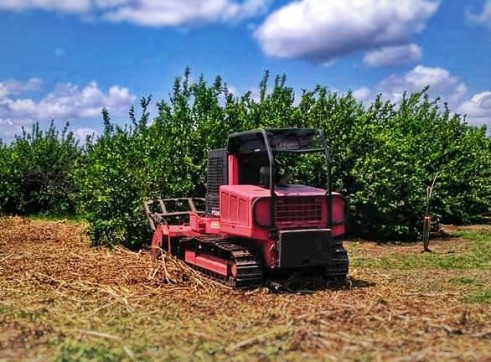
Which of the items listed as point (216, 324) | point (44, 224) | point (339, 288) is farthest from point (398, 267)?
point (44, 224)

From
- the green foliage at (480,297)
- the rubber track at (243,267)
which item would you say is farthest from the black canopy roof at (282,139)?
the green foliage at (480,297)

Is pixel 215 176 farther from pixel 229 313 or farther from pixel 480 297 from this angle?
pixel 480 297

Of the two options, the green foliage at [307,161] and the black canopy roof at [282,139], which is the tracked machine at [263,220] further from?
the green foliage at [307,161]

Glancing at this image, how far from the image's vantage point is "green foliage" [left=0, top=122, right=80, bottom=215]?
25766mm

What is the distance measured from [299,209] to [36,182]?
59.8 ft

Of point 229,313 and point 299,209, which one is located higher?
point 299,209

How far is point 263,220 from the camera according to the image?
993 cm

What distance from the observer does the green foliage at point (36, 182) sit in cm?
2577

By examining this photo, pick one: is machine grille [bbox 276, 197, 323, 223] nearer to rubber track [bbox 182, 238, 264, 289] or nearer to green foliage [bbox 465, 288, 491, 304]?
rubber track [bbox 182, 238, 264, 289]

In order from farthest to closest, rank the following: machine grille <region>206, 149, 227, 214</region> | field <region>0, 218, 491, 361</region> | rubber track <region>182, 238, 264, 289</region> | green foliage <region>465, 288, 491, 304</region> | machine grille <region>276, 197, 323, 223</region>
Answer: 1. machine grille <region>206, 149, 227, 214</region>
2. machine grille <region>276, 197, 323, 223</region>
3. rubber track <region>182, 238, 264, 289</region>
4. green foliage <region>465, 288, 491, 304</region>
5. field <region>0, 218, 491, 361</region>

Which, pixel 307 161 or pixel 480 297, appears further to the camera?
pixel 307 161

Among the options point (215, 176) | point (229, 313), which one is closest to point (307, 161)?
point (215, 176)

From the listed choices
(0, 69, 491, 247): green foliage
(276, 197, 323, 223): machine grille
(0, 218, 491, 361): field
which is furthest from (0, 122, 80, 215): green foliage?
(276, 197, 323, 223): machine grille

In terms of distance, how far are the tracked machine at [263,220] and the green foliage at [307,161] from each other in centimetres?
447
